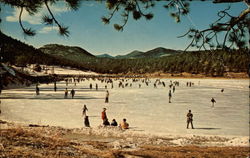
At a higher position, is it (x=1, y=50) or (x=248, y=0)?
(x=248, y=0)

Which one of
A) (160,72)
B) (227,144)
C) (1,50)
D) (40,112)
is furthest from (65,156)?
(160,72)

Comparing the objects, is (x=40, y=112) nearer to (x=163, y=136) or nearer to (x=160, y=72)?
(x=163, y=136)

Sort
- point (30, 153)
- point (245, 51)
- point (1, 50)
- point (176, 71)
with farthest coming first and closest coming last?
point (176, 71) < point (30, 153) < point (1, 50) < point (245, 51)

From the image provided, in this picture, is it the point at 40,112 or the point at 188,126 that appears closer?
the point at 188,126

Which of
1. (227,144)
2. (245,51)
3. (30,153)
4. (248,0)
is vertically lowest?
(227,144)

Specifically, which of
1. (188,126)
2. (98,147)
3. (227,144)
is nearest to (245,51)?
(98,147)

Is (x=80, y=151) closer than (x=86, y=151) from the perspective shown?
Yes

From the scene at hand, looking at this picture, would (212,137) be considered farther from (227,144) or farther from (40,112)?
(40,112)

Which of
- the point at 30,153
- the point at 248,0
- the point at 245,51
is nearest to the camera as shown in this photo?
the point at 248,0

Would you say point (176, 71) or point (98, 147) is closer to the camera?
point (98, 147)
